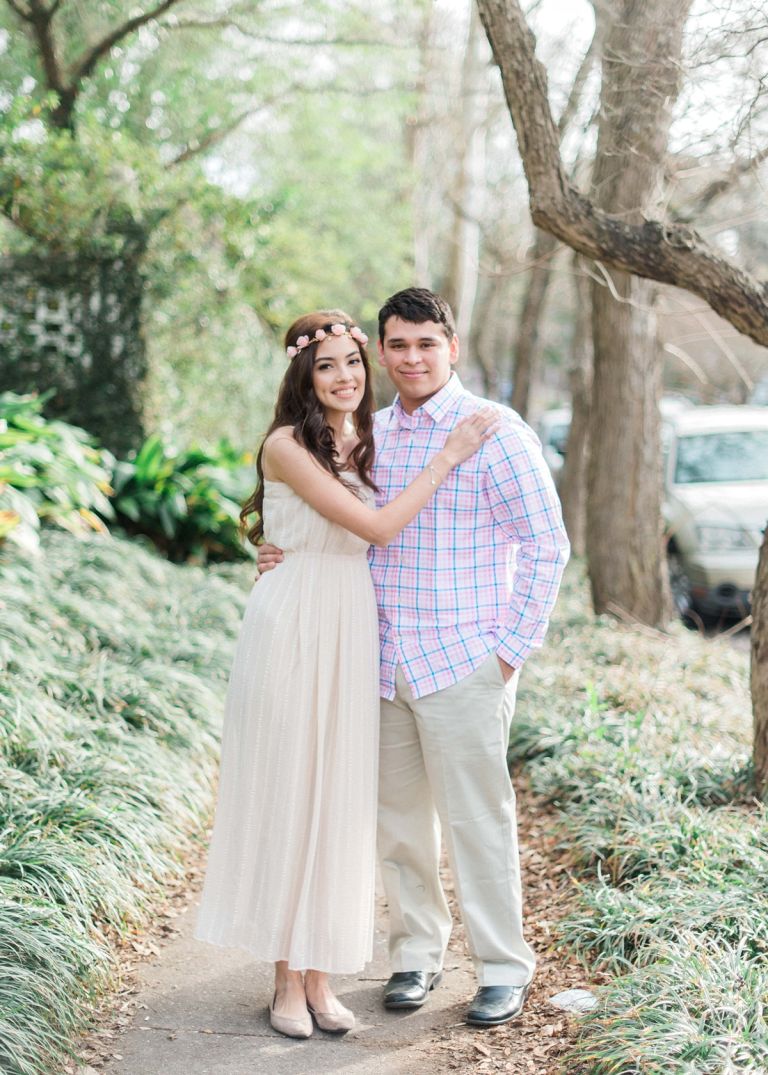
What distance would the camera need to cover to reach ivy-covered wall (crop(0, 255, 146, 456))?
10.9m

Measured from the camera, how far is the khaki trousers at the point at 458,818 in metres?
3.50

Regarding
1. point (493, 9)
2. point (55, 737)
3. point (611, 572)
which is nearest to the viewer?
point (493, 9)

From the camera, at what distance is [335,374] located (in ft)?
11.6

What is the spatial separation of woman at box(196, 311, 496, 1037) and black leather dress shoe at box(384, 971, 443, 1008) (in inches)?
7.6

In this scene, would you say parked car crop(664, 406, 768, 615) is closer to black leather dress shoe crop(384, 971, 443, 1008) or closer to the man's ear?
the man's ear

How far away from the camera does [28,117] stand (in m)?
10.1

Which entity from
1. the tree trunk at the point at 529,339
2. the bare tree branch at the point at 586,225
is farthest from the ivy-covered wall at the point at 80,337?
the bare tree branch at the point at 586,225

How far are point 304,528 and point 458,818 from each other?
1016mm

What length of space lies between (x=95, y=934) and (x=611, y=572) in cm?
567

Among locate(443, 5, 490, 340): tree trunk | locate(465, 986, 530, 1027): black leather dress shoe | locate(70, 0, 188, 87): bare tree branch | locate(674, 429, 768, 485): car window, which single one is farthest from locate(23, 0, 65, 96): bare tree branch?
locate(465, 986, 530, 1027): black leather dress shoe

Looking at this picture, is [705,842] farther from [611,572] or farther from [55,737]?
[611,572]

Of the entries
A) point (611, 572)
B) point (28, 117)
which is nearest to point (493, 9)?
point (611, 572)

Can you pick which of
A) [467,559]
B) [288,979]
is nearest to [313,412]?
[467,559]

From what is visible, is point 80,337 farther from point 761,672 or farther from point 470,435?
point 470,435
